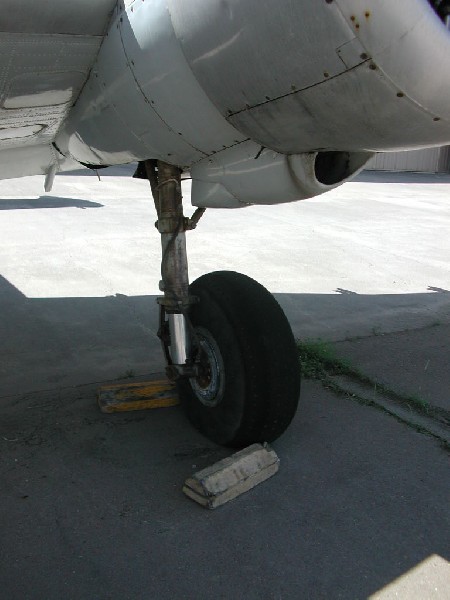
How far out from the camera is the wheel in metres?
3.06

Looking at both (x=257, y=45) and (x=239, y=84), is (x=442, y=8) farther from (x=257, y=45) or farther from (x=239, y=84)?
(x=239, y=84)

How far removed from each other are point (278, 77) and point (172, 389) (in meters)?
2.37

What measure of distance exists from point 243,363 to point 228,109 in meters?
1.31

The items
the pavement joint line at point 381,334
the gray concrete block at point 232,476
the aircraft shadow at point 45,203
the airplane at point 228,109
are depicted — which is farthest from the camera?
the aircraft shadow at point 45,203

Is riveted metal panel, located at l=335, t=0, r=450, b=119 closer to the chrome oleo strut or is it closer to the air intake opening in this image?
the air intake opening

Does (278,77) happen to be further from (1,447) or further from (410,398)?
(410,398)

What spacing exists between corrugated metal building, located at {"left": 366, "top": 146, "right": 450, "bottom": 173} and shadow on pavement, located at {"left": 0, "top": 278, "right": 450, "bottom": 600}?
2213 cm

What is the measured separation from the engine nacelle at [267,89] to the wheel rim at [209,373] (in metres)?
0.78

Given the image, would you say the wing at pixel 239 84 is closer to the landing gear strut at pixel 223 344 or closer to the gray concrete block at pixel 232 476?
the landing gear strut at pixel 223 344

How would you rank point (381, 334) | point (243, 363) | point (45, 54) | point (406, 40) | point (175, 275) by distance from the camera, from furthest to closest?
point (381, 334) → point (175, 275) → point (243, 363) → point (45, 54) → point (406, 40)

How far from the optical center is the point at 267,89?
1.96m

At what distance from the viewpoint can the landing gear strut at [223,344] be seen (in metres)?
3.06

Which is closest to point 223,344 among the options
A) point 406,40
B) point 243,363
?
point 243,363

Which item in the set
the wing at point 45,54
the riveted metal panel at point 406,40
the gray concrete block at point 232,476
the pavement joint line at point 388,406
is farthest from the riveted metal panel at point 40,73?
the pavement joint line at point 388,406
